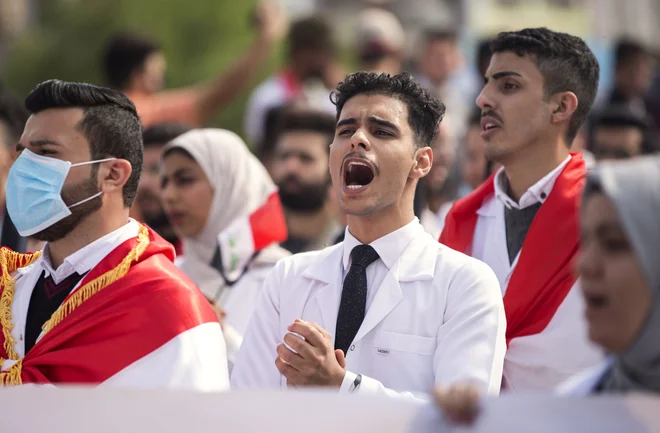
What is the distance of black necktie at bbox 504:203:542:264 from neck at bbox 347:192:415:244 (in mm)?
872

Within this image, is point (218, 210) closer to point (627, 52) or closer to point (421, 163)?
Answer: point (421, 163)

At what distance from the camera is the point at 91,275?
4.62 meters

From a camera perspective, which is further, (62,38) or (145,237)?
(62,38)

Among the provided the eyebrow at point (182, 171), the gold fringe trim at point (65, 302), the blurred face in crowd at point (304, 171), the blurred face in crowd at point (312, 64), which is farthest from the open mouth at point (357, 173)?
the blurred face in crowd at point (312, 64)

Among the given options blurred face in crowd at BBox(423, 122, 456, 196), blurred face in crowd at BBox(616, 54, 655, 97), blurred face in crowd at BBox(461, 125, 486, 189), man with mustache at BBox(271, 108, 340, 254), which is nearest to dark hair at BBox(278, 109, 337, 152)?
man with mustache at BBox(271, 108, 340, 254)

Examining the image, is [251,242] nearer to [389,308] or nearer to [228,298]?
[228,298]

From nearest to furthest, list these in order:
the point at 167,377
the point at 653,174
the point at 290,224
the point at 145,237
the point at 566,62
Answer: the point at 653,174 < the point at 167,377 < the point at 145,237 < the point at 566,62 < the point at 290,224

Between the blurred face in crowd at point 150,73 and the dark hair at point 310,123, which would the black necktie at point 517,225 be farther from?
the blurred face in crowd at point 150,73

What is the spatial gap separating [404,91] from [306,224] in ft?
11.8

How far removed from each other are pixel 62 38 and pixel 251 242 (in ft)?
92.6

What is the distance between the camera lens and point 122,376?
174 inches

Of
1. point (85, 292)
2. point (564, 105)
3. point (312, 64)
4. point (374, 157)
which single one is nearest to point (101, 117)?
point (85, 292)

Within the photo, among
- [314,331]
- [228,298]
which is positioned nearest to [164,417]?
[314,331]

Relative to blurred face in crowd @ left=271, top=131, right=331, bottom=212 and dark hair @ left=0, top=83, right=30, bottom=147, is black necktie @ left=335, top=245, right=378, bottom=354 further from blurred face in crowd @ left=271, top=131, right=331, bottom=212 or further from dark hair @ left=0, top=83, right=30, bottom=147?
dark hair @ left=0, top=83, right=30, bottom=147
